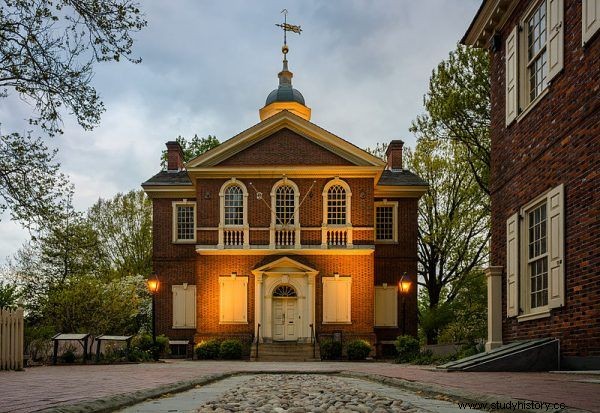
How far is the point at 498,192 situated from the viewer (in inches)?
615

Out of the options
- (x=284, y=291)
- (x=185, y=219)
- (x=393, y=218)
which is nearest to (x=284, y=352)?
(x=284, y=291)

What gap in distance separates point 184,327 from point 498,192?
67.9 feet

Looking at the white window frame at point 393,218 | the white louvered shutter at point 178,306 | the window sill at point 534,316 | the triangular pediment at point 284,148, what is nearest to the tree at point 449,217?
the white window frame at point 393,218

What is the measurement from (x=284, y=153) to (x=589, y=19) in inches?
839

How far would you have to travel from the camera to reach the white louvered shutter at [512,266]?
45.3ft

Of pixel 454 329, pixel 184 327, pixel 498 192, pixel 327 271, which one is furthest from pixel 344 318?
pixel 498 192

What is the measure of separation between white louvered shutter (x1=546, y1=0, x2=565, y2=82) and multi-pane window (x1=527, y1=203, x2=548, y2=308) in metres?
2.34

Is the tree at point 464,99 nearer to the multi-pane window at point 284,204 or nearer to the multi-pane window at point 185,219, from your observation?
the multi-pane window at point 284,204

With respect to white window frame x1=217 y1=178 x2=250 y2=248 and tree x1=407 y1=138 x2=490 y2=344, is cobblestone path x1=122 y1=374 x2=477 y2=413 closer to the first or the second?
white window frame x1=217 y1=178 x2=250 y2=248

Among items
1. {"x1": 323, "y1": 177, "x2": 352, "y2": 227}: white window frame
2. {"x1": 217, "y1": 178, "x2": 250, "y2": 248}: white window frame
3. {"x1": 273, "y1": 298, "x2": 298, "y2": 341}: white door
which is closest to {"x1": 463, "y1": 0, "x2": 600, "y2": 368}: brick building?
{"x1": 323, "y1": 177, "x2": 352, "y2": 227}: white window frame

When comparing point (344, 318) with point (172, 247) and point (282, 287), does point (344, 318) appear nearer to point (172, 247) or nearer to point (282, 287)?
point (282, 287)

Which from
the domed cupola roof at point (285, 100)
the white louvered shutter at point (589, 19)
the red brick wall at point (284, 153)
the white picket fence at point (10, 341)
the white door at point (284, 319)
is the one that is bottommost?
the white door at point (284, 319)

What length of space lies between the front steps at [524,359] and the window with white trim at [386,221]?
20891 mm

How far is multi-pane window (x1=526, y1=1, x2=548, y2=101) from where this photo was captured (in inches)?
514
